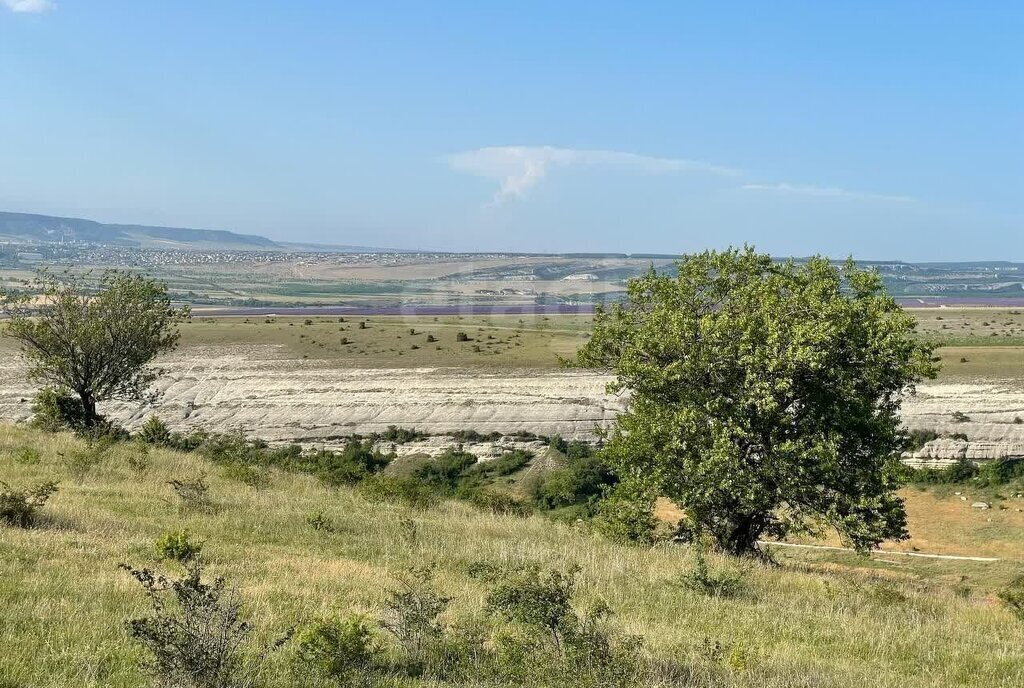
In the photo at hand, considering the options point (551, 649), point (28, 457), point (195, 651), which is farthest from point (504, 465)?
point (195, 651)

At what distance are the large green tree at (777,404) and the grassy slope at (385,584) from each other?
183 cm

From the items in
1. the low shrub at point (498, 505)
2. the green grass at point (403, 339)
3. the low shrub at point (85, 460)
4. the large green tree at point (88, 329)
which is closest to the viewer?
the low shrub at point (85, 460)

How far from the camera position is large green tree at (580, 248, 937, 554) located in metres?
18.1

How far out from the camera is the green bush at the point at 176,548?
41.7 feet

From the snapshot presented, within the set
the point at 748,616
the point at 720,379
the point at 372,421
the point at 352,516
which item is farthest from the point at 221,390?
the point at 748,616

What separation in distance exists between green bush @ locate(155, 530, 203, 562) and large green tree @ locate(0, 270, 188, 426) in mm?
21800

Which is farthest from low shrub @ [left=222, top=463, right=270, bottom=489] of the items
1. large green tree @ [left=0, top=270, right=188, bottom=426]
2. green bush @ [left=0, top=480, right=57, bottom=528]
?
large green tree @ [left=0, top=270, right=188, bottom=426]

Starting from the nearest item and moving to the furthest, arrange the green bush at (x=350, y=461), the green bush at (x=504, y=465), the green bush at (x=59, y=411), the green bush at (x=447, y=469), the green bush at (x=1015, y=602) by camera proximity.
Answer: the green bush at (x=1015, y=602), the green bush at (x=350, y=461), the green bush at (x=59, y=411), the green bush at (x=447, y=469), the green bush at (x=504, y=465)

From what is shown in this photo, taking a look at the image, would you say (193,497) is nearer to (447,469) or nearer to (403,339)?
(447,469)

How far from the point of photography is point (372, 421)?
5144cm

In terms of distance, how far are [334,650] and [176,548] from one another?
595cm

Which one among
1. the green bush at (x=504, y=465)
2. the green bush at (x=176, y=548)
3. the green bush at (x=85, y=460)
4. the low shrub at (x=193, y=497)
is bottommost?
the green bush at (x=504, y=465)

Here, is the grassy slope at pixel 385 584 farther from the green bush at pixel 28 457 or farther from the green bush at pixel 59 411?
the green bush at pixel 59 411

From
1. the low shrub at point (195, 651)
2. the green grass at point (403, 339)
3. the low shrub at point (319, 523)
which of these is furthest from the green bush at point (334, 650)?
the green grass at point (403, 339)
